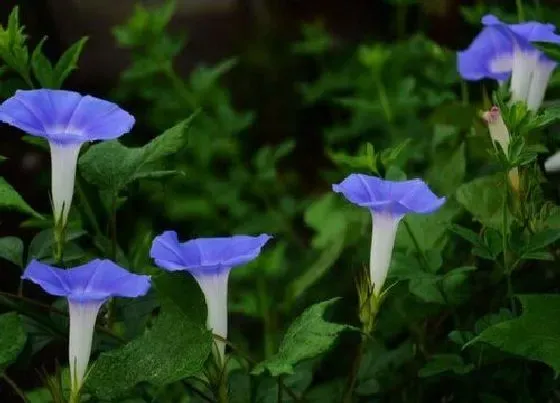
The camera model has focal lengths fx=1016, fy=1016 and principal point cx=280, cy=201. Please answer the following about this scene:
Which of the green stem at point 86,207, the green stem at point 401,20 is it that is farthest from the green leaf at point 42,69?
the green stem at point 401,20

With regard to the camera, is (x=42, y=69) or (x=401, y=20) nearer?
(x=42, y=69)

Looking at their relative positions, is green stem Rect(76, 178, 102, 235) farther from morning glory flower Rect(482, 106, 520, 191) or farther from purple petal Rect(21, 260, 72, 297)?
morning glory flower Rect(482, 106, 520, 191)

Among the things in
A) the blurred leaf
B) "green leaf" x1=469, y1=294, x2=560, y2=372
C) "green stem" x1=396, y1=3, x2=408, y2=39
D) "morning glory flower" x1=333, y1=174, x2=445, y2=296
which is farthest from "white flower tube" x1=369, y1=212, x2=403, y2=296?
"green stem" x1=396, y1=3, x2=408, y2=39

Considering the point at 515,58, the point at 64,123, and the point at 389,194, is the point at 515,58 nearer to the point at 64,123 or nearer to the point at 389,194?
the point at 389,194

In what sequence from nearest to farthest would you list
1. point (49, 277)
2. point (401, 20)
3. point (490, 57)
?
point (49, 277) → point (490, 57) → point (401, 20)

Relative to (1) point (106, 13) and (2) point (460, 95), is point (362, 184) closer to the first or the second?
(2) point (460, 95)

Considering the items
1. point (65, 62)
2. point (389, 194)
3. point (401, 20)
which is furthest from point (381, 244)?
point (401, 20)

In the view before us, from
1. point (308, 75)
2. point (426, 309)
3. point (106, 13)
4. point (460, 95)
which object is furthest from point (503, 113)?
point (106, 13)

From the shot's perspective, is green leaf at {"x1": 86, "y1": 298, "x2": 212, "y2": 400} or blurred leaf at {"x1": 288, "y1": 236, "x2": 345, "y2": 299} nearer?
green leaf at {"x1": 86, "y1": 298, "x2": 212, "y2": 400}
